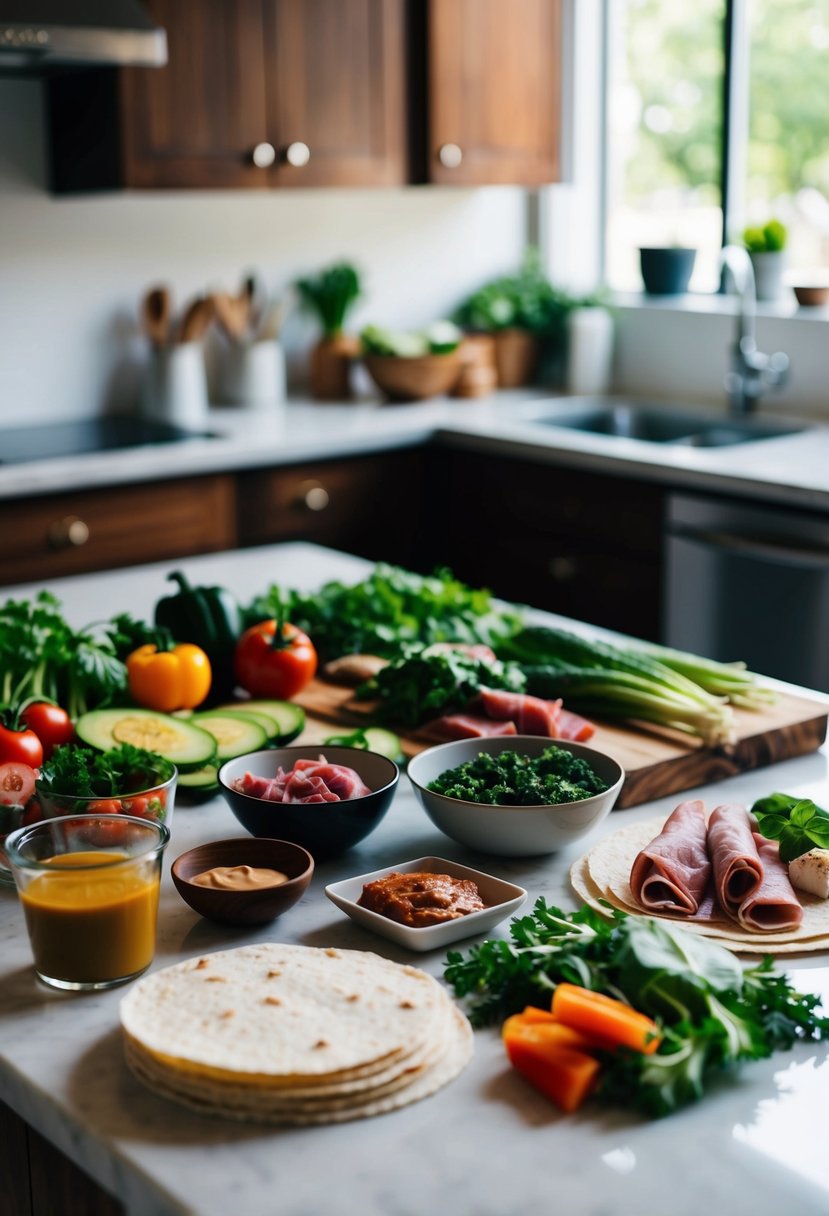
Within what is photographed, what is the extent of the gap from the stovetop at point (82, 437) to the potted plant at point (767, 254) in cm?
170

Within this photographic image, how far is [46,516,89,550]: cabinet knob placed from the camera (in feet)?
10.9

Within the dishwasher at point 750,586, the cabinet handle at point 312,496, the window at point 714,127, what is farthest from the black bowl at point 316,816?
the window at point 714,127

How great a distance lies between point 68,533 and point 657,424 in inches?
73.9

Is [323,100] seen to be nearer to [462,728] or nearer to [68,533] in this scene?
[68,533]

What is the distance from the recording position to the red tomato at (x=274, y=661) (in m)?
1.88

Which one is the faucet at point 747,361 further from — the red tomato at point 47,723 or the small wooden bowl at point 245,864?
the small wooden bowl at point 245,864

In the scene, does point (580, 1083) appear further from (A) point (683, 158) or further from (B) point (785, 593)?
(A) point (683, 158)

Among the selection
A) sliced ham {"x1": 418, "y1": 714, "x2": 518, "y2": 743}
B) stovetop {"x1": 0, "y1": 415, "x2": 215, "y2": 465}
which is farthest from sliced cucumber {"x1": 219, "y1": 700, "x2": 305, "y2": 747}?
stovetop {"x1": 0, "y1": 415, "x2": 215, "y2": 465}

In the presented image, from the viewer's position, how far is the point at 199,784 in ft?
5.19

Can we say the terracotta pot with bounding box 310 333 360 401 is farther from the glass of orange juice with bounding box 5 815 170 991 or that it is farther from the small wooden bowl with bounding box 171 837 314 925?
the glass of orange juice with bounding box 5 815 170 991

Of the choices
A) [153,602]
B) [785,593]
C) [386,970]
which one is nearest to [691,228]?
[785,593]

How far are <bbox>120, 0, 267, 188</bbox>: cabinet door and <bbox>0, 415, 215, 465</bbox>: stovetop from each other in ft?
2.12

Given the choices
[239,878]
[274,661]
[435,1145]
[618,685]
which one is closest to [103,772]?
[239,878]

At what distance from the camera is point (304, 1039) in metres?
1.05
